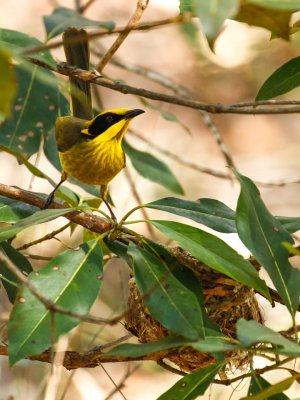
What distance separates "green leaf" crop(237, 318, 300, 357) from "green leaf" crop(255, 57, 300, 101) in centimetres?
94


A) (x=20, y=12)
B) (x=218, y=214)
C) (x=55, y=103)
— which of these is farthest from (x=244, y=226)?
(x=20, y=12)

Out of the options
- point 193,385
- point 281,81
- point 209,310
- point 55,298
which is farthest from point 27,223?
point 281,81

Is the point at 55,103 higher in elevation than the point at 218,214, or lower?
higher

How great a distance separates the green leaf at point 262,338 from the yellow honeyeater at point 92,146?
72.0 inches

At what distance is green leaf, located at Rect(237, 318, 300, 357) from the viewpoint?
216 centimetres

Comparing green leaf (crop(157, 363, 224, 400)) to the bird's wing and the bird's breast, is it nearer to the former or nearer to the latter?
the bird's breast

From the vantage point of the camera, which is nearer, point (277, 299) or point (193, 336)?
point (193, 336)

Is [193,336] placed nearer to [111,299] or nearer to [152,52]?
[111,299]

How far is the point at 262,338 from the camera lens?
2188 mm

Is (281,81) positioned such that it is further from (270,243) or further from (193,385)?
(193,385)

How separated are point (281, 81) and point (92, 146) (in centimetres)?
140

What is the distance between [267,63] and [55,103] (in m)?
5.65

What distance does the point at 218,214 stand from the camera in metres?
3.02

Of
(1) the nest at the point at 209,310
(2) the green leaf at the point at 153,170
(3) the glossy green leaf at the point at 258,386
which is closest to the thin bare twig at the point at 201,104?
(1) the nest at the point at 209,310
